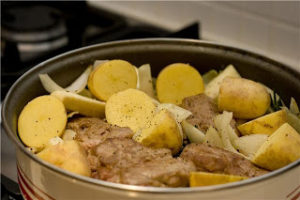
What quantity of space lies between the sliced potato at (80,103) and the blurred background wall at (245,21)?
660 mm

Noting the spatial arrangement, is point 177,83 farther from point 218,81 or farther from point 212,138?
point 212,138

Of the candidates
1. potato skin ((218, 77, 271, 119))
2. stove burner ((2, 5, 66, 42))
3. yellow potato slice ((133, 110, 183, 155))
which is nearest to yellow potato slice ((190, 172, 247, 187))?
yellow potato slice ((133, 110, 183, 155))

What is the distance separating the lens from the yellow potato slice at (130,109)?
0.87 meters

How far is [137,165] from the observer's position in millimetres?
716

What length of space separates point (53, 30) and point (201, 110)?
748 millimetres

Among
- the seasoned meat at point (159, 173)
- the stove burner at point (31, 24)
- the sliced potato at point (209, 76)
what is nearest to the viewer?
the seasoned meat at point (159, 173)

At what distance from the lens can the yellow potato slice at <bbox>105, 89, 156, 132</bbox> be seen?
2.87 ft

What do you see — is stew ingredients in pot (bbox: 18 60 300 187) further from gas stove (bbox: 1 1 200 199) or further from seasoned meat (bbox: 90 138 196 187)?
gas stove (bbox: 1 1 200 199)

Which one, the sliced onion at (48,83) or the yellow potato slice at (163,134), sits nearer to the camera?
the yellow potato slice at (163,134)

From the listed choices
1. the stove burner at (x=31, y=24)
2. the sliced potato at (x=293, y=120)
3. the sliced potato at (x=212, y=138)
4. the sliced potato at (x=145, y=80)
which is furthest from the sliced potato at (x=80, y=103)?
the stove burner at (x=31, y=24)

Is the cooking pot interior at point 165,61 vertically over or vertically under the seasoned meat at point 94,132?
over

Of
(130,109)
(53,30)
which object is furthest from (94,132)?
(53,30)

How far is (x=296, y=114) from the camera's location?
91cm

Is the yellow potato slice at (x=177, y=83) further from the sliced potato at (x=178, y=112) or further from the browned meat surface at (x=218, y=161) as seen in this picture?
the browned meat surface at (x=218, y=161)
